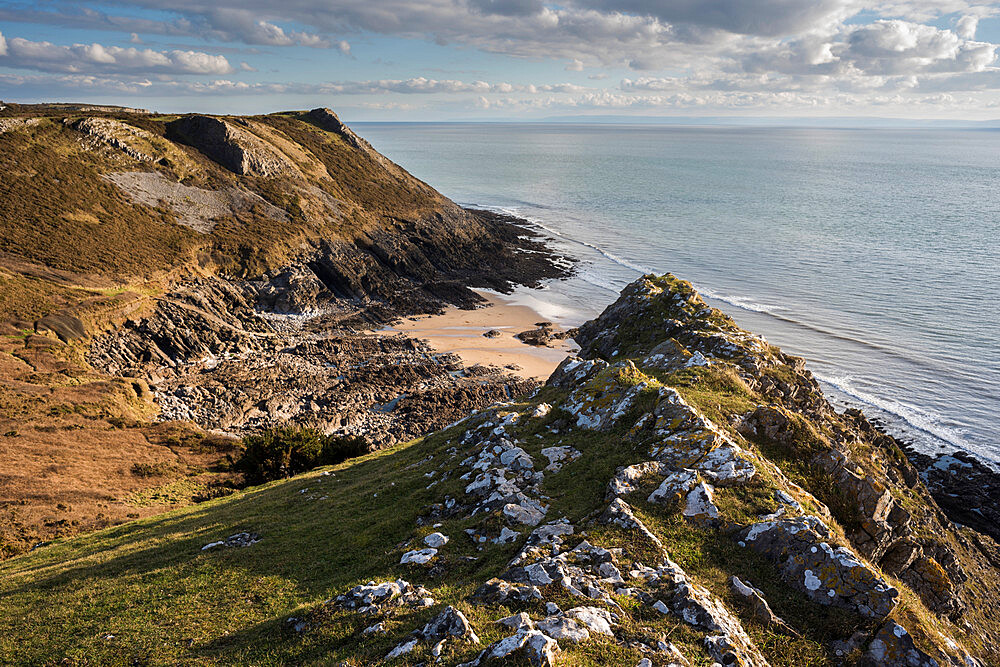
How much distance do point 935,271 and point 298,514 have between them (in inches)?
3534

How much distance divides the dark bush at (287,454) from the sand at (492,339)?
1945 cm

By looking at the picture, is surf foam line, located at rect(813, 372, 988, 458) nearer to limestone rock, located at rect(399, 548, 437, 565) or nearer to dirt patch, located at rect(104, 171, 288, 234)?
limestone rock, located at rect(399, 548, 437, 565)

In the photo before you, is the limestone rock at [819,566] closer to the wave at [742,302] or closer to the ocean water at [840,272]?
the ocean water at [840,272]

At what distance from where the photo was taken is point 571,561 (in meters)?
10.5

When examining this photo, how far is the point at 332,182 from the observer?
3196 inches

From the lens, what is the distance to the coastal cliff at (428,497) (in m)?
9.50

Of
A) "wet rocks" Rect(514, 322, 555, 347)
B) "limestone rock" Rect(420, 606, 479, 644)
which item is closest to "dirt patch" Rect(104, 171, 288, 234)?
"wet rocks" Rect(514, 322, 555, 347)

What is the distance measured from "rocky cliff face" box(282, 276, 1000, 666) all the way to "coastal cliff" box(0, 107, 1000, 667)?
0.07 meters

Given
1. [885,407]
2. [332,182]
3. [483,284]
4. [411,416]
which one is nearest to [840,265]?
[885,407]

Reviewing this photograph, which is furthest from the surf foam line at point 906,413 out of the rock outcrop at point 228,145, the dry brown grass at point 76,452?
the rock outcrop at point 228,145

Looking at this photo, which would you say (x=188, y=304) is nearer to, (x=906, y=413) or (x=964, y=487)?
(x=964, y=487)

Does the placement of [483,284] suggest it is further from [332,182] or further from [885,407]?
[885,407]

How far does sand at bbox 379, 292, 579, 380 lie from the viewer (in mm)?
49094

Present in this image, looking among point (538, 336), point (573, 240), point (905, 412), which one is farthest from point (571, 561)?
point (573, 240)
